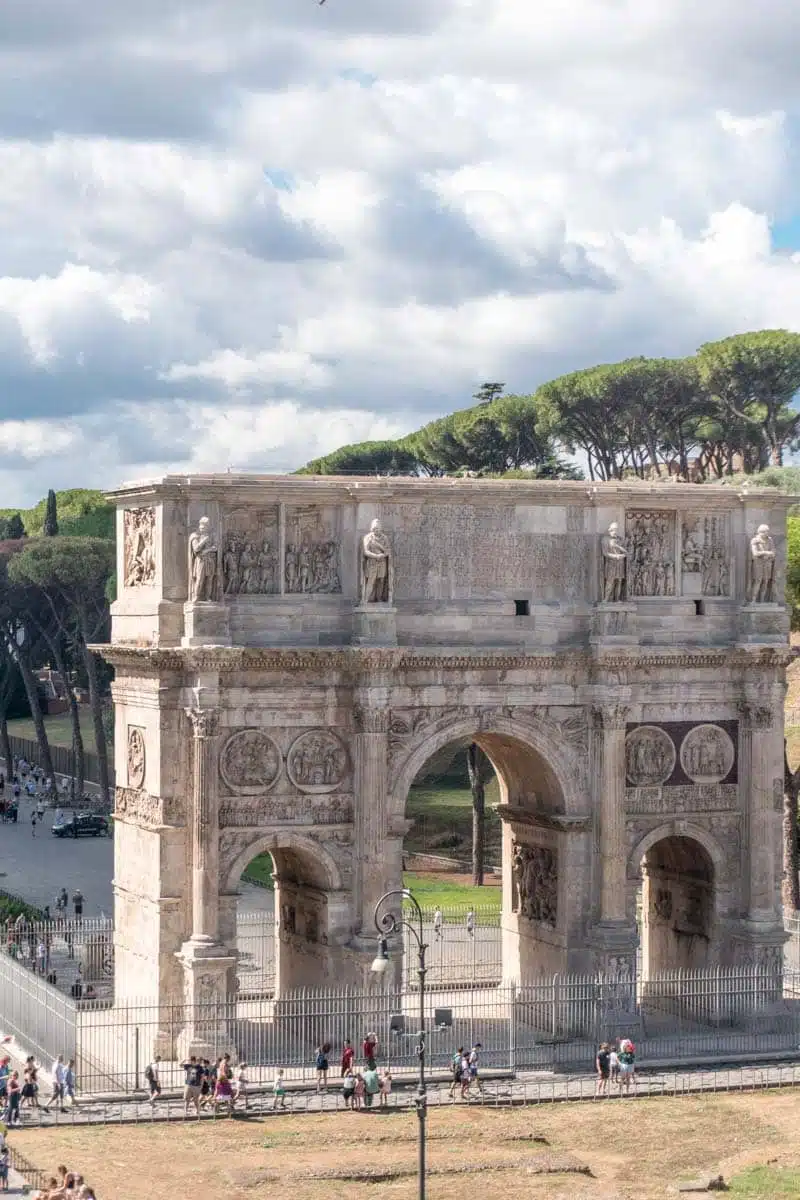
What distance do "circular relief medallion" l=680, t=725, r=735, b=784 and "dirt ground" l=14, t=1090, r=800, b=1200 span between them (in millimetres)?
7824

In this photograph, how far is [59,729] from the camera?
4181 inches

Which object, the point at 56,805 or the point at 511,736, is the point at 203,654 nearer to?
the point at 511,736

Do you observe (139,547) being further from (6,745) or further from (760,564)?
(6,745)

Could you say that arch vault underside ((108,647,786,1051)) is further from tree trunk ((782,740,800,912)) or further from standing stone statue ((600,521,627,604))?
tree trunk ((782,740,800,912))

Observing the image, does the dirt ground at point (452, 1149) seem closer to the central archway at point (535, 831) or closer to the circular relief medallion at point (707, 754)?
the central archway at point (535, 831)

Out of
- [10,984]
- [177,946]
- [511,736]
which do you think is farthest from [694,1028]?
[10,984]

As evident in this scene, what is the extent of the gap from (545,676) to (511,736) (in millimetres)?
1425

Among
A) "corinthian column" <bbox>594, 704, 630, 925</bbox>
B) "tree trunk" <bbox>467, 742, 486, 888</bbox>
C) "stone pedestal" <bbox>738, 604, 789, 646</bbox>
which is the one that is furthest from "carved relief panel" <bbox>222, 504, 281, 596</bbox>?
"tree trunk" <bbox>467, 742, 486, 888</bbox>

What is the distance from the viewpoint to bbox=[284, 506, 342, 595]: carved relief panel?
145 feet

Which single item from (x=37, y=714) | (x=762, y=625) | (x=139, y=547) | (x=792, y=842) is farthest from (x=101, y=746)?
(x=762, y=625)

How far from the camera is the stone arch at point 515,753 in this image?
44.7 m

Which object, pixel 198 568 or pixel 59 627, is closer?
pixel 198 568

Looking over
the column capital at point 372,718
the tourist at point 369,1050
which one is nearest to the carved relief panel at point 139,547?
the column capital at point 372,718

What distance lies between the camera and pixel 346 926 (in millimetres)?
44406
